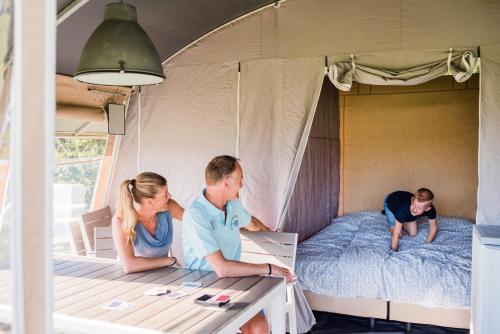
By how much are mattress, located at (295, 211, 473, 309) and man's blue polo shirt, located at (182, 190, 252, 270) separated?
1295 millimetres

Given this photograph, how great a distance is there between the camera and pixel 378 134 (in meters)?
6.29

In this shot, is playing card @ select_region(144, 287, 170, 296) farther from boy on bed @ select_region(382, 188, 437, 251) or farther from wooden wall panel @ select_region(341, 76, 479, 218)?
wooden wall panel @ select_region(341, 76, 479, 218)

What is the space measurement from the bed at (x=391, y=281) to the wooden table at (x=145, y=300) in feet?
5.10

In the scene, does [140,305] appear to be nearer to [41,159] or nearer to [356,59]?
[41,159]

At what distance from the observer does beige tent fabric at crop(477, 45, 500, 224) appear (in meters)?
3.82

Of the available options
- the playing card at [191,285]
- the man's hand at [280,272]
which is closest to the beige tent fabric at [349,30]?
the man's hand at [280,272]

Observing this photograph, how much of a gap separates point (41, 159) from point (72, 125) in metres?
3.60

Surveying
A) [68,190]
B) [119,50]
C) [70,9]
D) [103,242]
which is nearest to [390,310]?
[103,242]

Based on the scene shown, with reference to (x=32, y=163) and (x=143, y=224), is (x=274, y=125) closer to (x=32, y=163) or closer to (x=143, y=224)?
(x=143, y=224)

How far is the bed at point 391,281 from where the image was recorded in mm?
3896

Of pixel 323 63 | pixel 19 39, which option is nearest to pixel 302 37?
pixel 323 63

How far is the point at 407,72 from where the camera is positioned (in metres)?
3.99

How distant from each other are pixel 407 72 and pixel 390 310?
181cm

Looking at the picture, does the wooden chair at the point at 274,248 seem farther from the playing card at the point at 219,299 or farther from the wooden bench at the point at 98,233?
the playing card at the point at 219,299
